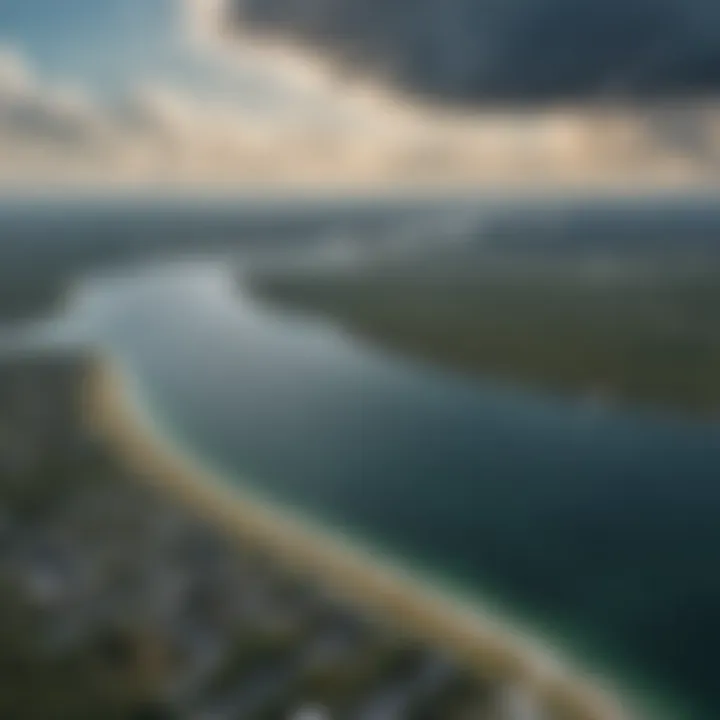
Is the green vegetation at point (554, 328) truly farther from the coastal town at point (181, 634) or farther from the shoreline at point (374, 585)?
the coastal town at point (181, 634)

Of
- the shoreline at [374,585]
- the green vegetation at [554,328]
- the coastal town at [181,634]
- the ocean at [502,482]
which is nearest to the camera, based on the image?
the coastal town at [181,634]

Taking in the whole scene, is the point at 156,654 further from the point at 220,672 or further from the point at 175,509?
the point at 175,509

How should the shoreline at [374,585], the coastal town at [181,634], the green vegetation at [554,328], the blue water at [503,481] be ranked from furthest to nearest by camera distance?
the green vegetation at [554,328] → the blue water at [503,481] → the shoreline at [374,585] → the coastal town at [181,634]

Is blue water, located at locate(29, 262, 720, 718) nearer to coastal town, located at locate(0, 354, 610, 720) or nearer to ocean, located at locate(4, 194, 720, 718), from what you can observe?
ocean, located at locate(4, 194, 720, 718)

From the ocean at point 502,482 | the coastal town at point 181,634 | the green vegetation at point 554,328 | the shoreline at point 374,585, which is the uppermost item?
the green vegetation at point 554,328

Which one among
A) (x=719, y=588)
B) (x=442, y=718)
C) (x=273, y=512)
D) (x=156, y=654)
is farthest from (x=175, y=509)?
(x=719, y=588)

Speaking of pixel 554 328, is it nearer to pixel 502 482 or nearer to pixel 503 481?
pixel 503 481

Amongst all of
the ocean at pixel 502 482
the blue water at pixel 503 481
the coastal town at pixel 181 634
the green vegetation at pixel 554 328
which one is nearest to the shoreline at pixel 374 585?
the coastal town at pixel 181 634

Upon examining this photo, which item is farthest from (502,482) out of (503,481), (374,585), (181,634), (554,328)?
(554,328)
